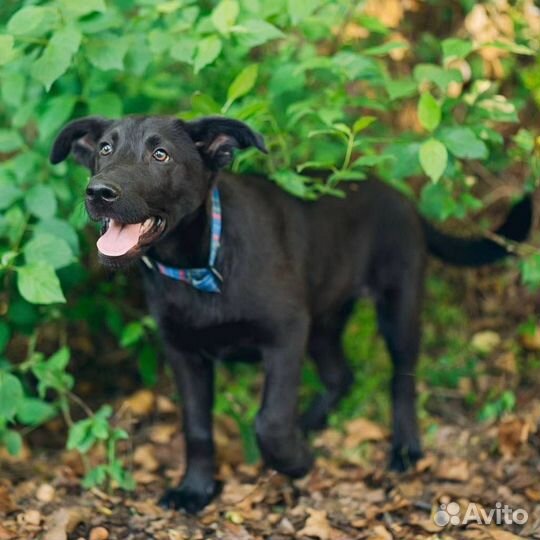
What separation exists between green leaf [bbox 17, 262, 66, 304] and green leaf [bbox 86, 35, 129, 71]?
0.79 metres

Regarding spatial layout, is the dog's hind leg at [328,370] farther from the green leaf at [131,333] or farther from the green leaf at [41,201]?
the green leaf at [41,201]

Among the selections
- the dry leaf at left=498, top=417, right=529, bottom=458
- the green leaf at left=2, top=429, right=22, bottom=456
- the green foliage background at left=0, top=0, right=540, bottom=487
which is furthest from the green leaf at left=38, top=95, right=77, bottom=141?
the dry leaf at left=498, top=417, right=529, bottom=458

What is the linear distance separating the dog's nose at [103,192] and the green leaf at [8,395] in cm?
81

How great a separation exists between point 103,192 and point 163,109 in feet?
5.59

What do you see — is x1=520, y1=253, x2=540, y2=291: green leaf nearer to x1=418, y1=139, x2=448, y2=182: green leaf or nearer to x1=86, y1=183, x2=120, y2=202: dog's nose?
x1=418, y1=139, x2=448, y2=182: green leaf

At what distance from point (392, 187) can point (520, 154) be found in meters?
0.62

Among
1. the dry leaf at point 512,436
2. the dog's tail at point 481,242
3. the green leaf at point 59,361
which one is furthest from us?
the dog's tail at point 481,242

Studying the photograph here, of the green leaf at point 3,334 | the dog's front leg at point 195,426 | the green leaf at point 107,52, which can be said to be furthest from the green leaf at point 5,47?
the dog's front leg at point 195,426

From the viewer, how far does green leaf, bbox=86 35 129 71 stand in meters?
3.40


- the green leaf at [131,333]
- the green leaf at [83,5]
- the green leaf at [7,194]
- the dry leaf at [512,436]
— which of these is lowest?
the dry leaf at [512,436]

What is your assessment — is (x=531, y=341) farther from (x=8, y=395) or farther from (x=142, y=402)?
(x=8, y=395)

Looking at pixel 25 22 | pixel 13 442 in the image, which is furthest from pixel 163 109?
pixel 13 442

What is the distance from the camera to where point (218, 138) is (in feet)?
10.7

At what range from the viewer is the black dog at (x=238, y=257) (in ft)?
10.2
